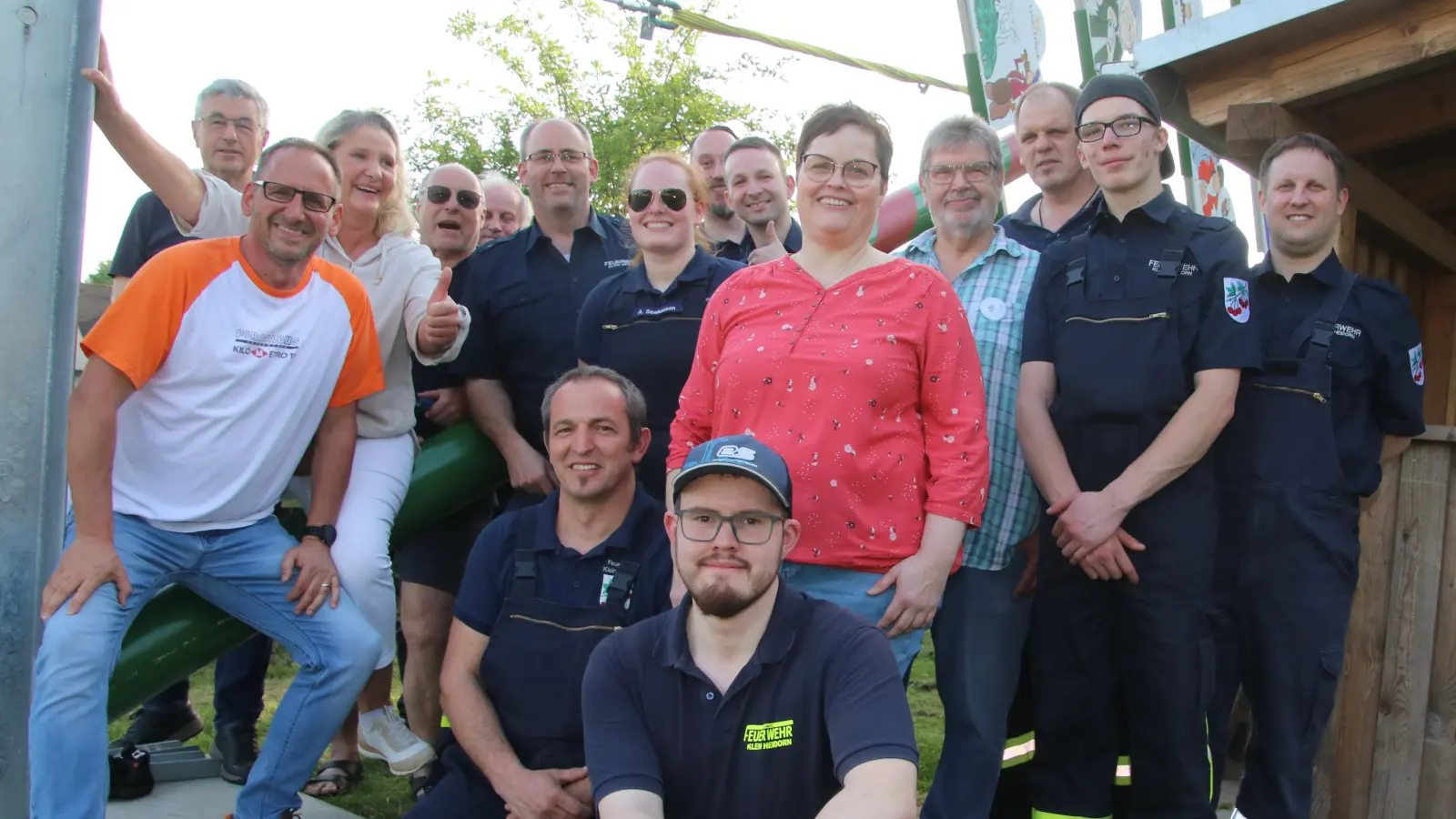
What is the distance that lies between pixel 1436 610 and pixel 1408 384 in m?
0.83

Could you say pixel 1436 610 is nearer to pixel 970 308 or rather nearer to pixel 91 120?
pixel 970 308

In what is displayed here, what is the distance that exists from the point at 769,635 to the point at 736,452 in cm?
39

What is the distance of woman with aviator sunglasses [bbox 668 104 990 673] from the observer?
9.14 ft

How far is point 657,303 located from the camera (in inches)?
149

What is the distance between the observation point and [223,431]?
347 cm

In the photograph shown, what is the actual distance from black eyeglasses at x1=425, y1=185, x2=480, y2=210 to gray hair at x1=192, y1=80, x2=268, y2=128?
687 millimetres

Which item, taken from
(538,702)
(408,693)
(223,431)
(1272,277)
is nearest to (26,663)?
(223,431)

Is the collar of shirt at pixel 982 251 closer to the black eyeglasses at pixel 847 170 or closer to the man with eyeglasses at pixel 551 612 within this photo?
the black eyeglasses at pixel 847 170

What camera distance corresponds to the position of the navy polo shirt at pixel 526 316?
425cm

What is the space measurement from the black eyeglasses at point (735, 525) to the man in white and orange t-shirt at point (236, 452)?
4.70ft

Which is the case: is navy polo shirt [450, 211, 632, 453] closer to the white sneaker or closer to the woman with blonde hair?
the woman with blonde hair

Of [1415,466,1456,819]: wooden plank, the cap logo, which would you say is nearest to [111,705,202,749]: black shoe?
the cap logo

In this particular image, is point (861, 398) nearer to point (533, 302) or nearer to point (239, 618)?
point (533, 302)

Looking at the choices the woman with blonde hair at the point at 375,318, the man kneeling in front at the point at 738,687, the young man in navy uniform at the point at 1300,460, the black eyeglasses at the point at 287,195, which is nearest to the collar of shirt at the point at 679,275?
the woman with blonde hair at the point at 375,318
